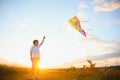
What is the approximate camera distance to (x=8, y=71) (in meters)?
16.1

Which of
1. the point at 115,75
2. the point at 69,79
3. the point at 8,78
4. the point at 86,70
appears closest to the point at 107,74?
the point at 115,75

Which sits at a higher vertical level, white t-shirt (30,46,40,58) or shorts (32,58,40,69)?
white t-shirt (30,46,40,58)

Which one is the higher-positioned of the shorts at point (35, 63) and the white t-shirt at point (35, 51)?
the white t-shirt at point (35, 51)

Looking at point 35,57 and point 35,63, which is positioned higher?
point 35,57

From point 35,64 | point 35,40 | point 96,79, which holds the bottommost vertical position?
point 96,79

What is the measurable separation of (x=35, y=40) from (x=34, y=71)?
162 cm

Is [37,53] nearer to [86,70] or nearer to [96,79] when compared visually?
[96,79]

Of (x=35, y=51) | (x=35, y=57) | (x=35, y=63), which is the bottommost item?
(x=35, y=63)

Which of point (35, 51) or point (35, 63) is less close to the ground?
point (35, 51)

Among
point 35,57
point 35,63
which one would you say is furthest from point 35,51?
point 35,63

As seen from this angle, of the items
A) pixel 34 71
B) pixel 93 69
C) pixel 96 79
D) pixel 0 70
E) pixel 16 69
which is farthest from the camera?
pixel 93 69

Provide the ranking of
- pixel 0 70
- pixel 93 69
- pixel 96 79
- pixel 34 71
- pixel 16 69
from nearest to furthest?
pixel 34 71 → pixel 96 79 → pixel 0 70 → pixel 16 69 → pixel 93 69

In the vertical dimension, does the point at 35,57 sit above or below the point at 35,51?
below

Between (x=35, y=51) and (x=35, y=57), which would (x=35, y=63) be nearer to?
(x=35, y=57)
